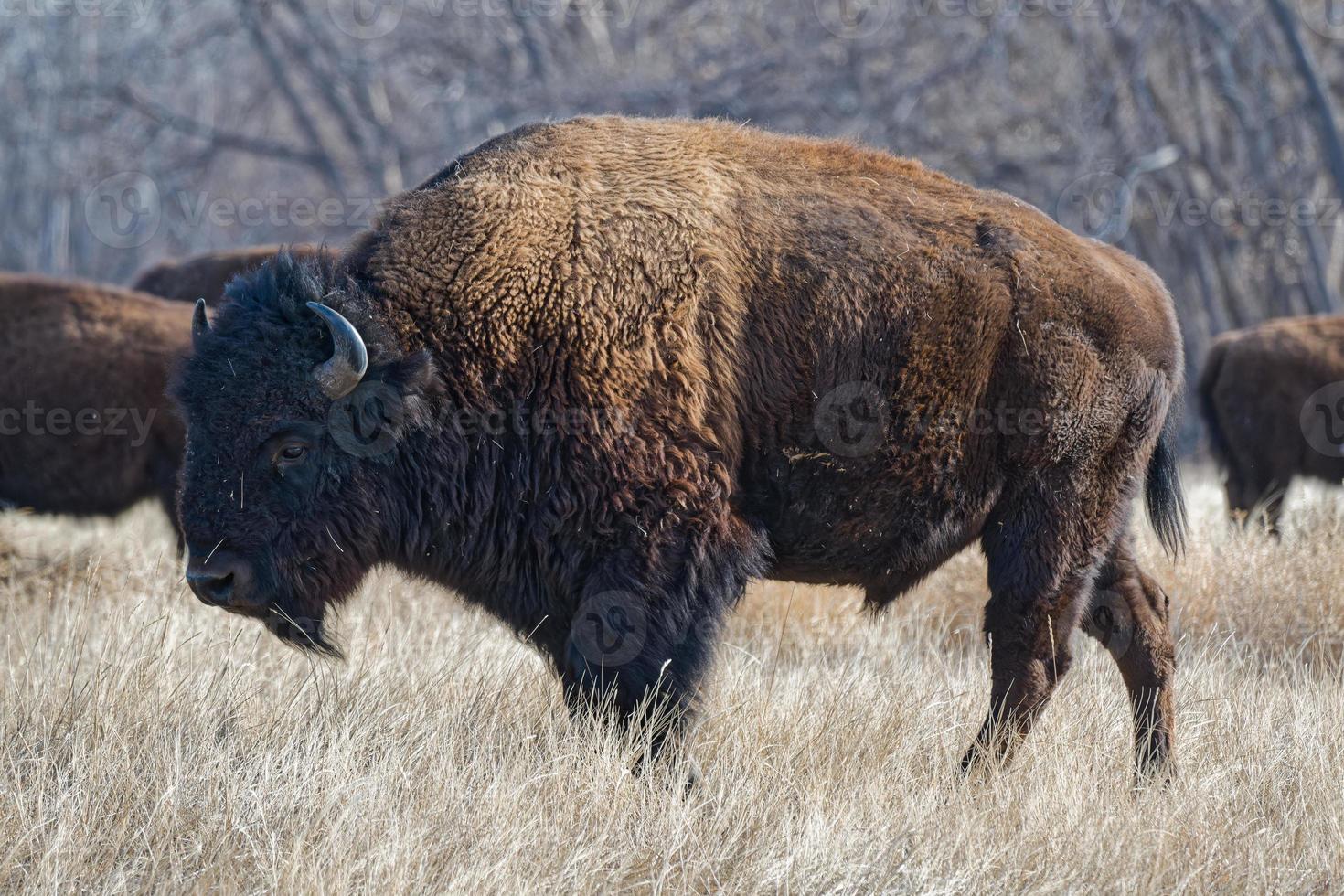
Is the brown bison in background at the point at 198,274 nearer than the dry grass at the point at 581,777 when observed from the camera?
No

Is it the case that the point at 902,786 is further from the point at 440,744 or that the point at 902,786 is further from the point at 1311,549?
the point at 1311,549

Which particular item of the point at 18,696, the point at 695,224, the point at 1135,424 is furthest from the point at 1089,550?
the point at 18,696

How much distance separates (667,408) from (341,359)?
923mm

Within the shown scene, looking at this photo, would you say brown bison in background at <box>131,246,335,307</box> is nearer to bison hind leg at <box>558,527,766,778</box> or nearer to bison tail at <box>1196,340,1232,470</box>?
bison hind leg at <box>558,527,766,778</box>

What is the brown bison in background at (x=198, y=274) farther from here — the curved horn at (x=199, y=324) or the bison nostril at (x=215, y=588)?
the bison nostril at (x=215, y=588)

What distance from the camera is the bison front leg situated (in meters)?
3.65

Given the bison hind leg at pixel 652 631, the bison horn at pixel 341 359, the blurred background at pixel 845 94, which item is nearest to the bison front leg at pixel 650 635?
the bison hind leg at pixel 652 631

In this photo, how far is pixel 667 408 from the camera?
12.2 feet

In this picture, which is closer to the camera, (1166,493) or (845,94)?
(1166,493)

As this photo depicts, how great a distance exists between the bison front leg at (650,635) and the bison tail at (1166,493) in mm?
1668

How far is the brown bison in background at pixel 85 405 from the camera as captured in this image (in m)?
6.89

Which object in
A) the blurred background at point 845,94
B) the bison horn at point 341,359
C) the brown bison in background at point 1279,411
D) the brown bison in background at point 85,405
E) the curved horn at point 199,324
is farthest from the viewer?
the blurred background at point 845,94

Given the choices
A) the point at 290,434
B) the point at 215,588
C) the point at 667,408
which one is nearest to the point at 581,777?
the point at 667,408

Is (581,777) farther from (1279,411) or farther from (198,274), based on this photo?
(1279,411)
